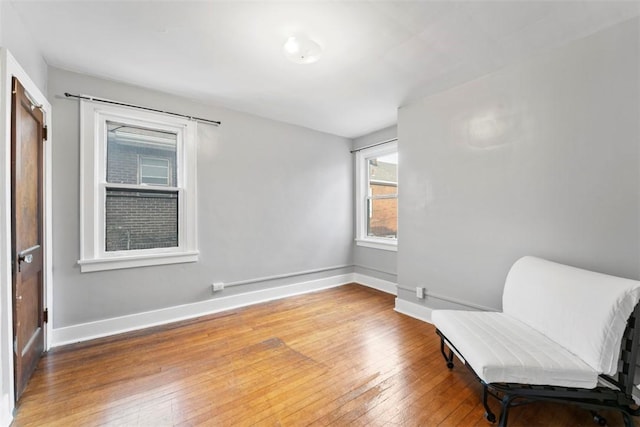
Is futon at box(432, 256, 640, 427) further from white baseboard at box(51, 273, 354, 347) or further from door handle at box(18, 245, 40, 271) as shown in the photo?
door handle at box(18, 245, 40, 271)

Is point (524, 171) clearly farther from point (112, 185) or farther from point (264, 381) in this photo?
point (112, 185)

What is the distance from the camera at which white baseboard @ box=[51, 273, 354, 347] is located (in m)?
2.45

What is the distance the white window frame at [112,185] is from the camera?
249 centimetres

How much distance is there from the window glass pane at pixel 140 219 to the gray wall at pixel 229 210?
259mm

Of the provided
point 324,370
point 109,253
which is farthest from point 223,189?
point 324,370

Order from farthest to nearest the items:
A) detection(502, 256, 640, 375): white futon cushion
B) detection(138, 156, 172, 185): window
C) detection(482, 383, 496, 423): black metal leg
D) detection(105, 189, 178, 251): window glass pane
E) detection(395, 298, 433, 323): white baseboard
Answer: detection(395, 298, 433, 323): white baseboard < detection(138, 156, 172, 185): window < detection(105, 189, 178, 251): window glass pane < detection(482, 383, 496, 423): black metal leg < detection(502, 256, 640, 375): white futon cushion

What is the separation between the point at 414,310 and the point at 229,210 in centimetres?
256

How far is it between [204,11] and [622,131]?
2.90 metres

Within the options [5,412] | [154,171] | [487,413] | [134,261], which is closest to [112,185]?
[154,171]

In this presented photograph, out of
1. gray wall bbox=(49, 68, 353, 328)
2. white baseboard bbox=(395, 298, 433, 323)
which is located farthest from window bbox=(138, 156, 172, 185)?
white baseboard bbox=(395, 298, 433, 323)

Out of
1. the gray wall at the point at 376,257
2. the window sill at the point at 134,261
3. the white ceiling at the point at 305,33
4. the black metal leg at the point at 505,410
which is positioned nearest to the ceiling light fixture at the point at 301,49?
the white ceiling at the point at 305,33

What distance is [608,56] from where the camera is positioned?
1.83 metres

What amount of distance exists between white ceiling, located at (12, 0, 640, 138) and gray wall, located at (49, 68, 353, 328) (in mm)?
551

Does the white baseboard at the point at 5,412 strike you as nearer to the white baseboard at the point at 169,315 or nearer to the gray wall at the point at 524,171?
the white baseboard at the point at 169,315
